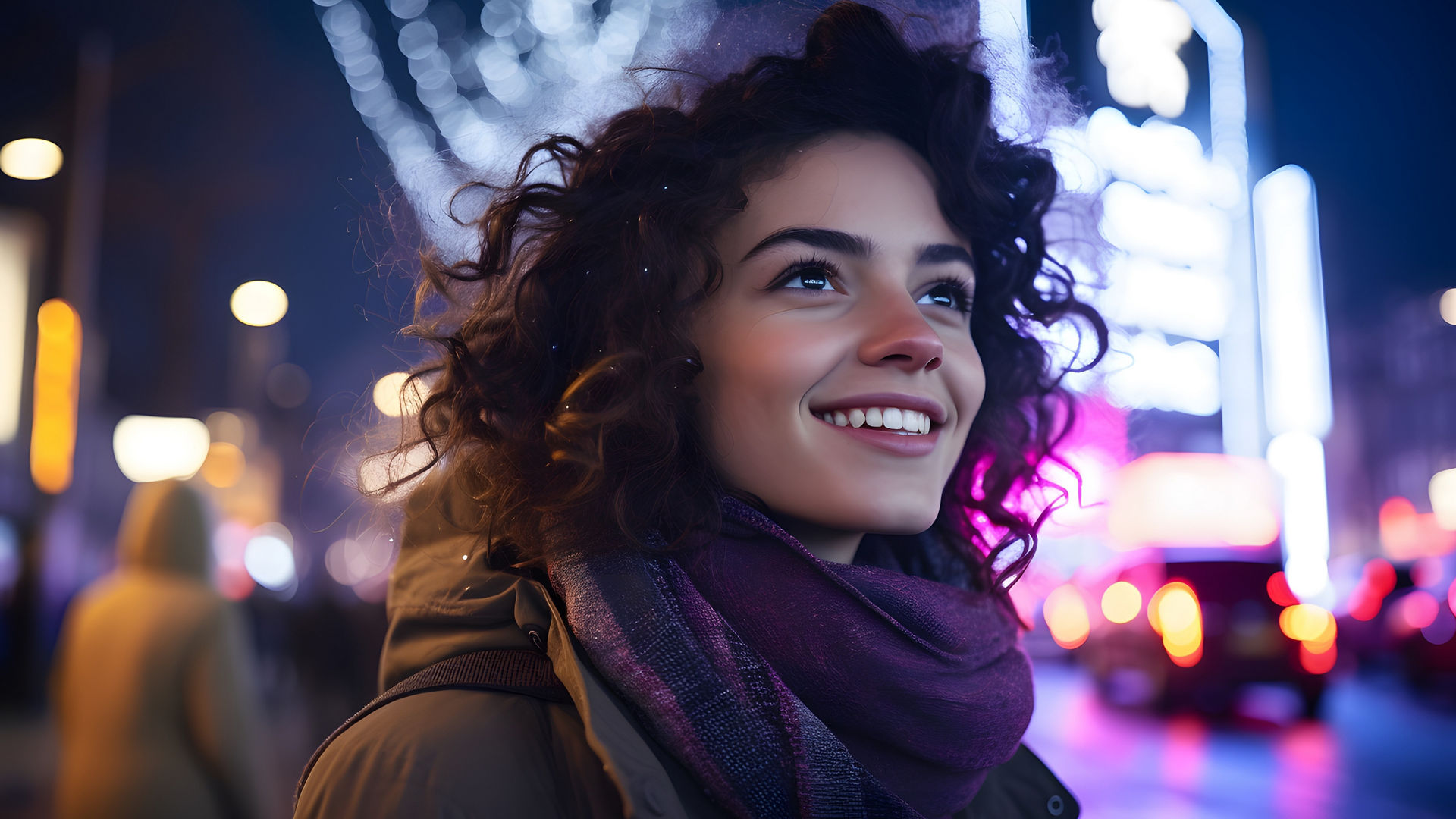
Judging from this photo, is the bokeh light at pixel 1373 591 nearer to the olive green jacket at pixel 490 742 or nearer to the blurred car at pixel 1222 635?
the blurred car at pixel 1222 635

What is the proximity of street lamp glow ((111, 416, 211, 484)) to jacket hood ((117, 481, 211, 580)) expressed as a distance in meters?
12.4

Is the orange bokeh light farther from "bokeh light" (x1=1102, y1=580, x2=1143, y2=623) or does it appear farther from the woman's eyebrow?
the woman's eyebrow

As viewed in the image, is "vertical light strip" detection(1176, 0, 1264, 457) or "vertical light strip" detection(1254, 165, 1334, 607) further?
"vertical light strip" detection(1254, 165, 1334, 607)

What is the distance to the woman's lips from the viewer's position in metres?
1.76

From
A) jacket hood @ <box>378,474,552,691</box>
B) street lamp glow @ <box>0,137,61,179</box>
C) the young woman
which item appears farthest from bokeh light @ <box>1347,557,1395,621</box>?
street lamp glow @ <box>0,137,61,179</box>

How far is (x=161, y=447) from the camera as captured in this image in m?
15.3

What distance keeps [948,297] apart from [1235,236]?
18.9 meters

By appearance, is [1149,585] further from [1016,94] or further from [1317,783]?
[1016,94]

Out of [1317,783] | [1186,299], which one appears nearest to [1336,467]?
[1186,299]

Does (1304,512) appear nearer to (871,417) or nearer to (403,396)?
(871,417)

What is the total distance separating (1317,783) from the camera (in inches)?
247

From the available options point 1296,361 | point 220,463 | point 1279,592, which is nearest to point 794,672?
point 1279,592

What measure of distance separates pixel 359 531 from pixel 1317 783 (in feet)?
21.3

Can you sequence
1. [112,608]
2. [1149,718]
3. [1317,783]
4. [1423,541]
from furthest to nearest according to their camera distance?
[1423,541]
[1149,718]
[1317,783]
[112,608]
